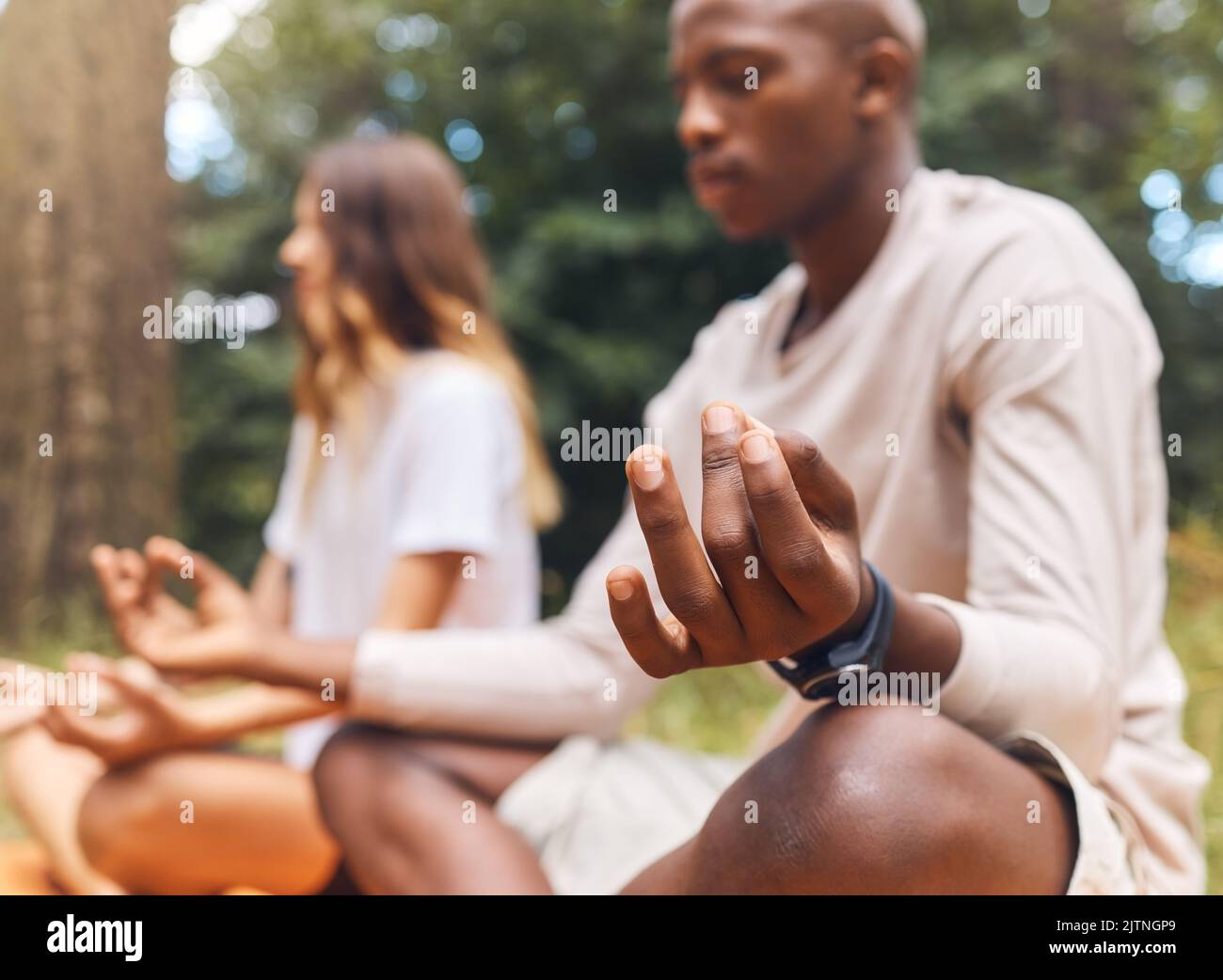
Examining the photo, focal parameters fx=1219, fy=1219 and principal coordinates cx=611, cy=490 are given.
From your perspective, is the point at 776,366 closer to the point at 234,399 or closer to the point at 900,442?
the point at 900,442

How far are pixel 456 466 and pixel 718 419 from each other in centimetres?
133

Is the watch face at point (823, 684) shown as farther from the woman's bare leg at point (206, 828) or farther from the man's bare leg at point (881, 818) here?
the woman's bare leg at point (206, 828)

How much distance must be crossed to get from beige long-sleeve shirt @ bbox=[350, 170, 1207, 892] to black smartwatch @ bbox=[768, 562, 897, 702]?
4.3 inches

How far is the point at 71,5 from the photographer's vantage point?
174 inches

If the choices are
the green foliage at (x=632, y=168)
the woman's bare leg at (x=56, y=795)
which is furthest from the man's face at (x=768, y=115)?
the green foliage at (x=632, y=168)

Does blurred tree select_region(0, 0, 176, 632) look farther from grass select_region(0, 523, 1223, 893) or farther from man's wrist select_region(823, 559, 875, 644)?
man's wrist select_region(823, 559, 875, 644)

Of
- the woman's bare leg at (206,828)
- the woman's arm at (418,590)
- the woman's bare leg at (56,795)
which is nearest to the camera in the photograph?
the woman's bare leg at (206,828)

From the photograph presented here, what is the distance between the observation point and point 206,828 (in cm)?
166

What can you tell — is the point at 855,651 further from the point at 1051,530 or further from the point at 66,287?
the point at 66,287

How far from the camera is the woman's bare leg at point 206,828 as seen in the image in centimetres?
162

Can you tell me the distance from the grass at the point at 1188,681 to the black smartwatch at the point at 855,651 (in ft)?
6.16
